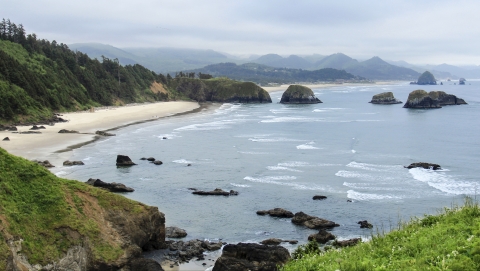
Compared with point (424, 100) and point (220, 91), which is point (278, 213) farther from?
point (220, 91)

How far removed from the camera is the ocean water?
28.9 meters

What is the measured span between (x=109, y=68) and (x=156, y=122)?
5906 centimetres

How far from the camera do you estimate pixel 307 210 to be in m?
30.5

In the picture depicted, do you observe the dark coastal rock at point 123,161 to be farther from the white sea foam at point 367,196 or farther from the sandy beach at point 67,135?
the white sea foam at point 367,196

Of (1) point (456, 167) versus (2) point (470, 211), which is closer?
(2) point (470, 211)

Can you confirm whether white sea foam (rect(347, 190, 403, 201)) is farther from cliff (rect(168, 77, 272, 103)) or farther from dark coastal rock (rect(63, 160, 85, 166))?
cliff (rect(168, 77, 272, 103))

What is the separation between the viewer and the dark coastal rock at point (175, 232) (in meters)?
25.3

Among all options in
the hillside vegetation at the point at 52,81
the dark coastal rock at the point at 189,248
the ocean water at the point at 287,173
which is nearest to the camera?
the dark coastal rock at the point at 189,248

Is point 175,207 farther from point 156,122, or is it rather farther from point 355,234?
point 156,122

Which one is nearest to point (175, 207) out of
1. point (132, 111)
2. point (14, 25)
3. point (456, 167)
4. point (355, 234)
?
point (355, 234)

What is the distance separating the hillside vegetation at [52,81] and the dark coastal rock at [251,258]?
2268 inches

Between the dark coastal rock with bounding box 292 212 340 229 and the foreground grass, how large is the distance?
38.6 ft

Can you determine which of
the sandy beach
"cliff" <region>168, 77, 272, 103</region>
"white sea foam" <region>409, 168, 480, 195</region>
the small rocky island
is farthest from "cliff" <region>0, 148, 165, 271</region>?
"cliff" <region>168, 77, 272, 103</region>

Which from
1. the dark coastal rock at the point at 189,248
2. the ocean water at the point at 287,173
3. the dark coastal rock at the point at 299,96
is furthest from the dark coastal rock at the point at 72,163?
the dark coastal rock at the point at 299,96
